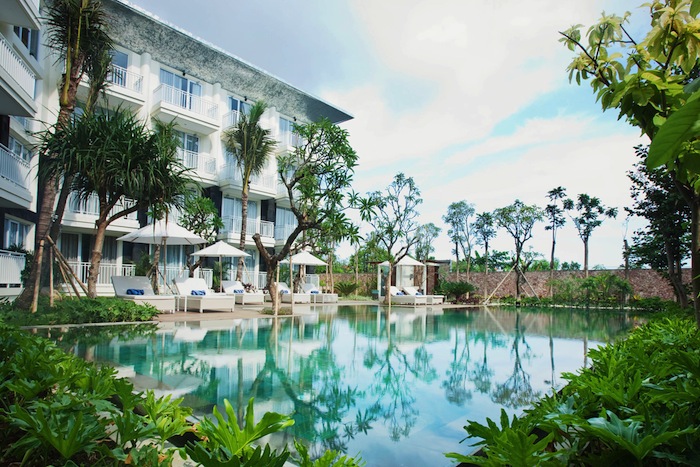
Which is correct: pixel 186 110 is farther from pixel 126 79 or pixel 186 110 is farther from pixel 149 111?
pixel 126 79

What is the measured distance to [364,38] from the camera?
11.3m

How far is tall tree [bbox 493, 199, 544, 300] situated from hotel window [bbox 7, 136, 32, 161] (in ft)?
76.0

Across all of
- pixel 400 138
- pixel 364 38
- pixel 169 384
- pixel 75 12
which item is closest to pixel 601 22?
pixel 169 384

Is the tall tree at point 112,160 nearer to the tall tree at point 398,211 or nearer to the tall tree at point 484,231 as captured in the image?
the tall tree at point 398,211

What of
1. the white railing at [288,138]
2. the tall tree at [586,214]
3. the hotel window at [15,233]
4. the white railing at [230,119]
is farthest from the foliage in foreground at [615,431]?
the tall tree at [586,214]

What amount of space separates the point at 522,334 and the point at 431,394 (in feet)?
22.4

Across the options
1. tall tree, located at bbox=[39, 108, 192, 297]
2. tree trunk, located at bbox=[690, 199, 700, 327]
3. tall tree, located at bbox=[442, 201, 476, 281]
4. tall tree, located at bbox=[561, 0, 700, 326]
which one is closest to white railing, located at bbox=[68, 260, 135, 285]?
tall tree, located at bbox=[39, 108, 192, 297]

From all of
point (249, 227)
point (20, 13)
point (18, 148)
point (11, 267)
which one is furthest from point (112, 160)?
point (249, 227)

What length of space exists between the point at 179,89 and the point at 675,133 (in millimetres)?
22165

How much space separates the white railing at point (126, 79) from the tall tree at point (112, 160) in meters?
7.60

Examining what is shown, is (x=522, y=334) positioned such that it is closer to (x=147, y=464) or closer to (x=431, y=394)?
(x=431, y=394)

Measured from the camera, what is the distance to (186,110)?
19.6m

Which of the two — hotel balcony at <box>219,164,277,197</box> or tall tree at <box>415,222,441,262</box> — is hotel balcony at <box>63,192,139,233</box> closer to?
hotel balcony at <box>219,164,277,197</box>

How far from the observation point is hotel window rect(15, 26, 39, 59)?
13422mm
